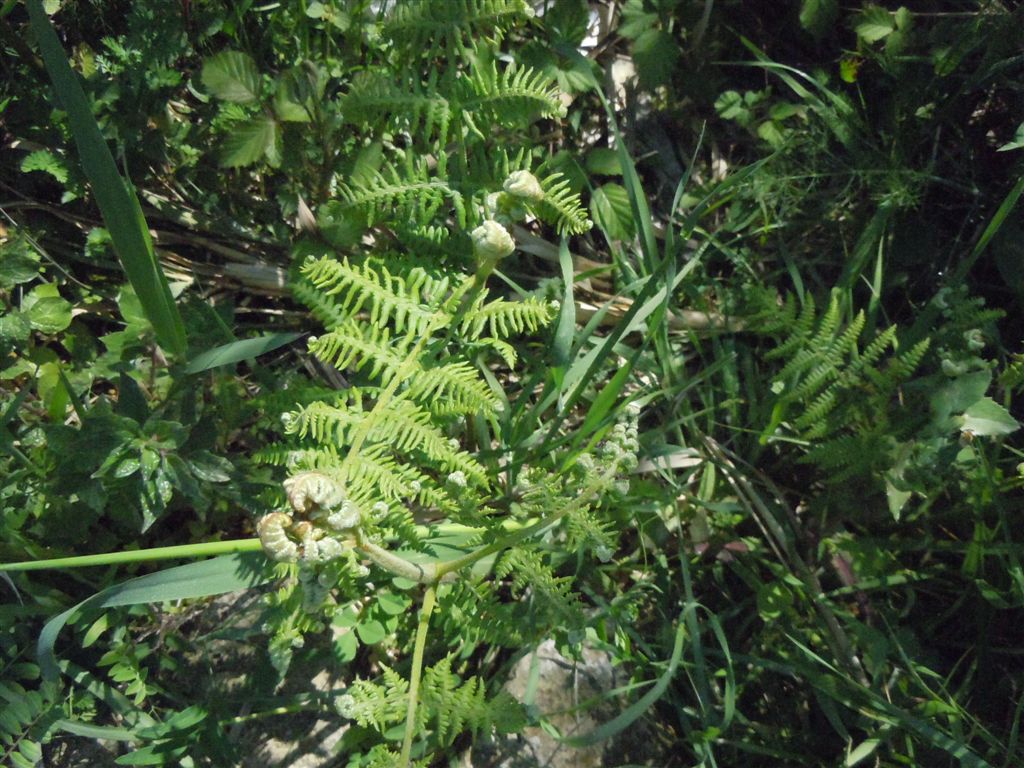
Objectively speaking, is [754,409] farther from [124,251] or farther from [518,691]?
[124,251]

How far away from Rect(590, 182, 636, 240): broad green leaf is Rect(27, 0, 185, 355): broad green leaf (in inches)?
54.2

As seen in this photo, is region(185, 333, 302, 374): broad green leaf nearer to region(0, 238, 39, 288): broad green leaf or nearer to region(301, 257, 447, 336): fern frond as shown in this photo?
region(301, 257, 447, 336): fern frond

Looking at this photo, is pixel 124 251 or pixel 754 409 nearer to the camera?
pixel 124 251

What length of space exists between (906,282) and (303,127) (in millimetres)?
2015

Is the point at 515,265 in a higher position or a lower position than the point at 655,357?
higher

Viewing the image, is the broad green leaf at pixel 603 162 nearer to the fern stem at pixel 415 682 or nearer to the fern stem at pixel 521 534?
the fern stem at pixel 521 534

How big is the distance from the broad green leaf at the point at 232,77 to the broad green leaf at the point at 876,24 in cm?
193

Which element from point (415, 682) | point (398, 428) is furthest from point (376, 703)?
point (398, 428)

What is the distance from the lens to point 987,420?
2316mm

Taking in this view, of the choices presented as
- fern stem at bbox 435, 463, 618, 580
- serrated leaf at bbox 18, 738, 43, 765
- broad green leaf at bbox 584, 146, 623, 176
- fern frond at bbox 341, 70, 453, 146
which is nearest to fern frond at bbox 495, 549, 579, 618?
fern stem at bbox 435, 463, 618, 580

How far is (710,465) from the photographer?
2.72m

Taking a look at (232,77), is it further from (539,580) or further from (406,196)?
(539,580)

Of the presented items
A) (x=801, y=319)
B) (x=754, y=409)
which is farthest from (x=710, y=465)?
(x=801, y=319)

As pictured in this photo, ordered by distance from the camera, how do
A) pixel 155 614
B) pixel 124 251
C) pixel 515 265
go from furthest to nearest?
pixel 515 265
pixel 155 614
pixel 124 251
